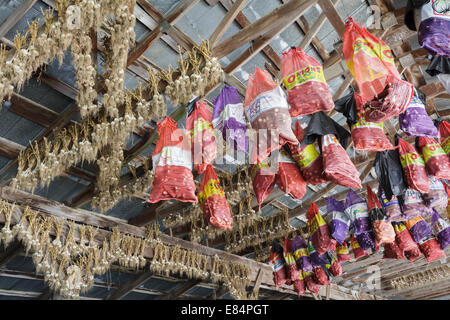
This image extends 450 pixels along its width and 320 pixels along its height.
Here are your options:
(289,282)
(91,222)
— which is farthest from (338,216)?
(91,222)

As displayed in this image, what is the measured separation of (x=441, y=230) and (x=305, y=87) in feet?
12.8

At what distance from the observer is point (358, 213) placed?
450cm

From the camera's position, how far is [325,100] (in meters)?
2.45

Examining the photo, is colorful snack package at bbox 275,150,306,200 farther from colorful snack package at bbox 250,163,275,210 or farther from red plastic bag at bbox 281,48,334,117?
red plastic bag at bbox 281,48,334,117

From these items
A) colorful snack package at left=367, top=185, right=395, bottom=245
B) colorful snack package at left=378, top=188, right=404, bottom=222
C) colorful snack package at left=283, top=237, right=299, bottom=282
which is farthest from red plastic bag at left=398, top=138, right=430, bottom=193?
colorful snack package at left=283, top=237, right=299, bottom=282

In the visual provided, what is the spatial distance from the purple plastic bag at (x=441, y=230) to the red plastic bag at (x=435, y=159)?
1.90 metres

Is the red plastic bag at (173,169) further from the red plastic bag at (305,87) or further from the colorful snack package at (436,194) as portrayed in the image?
the colorful snack package at (436,194)

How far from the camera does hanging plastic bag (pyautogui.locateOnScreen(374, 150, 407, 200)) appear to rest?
3422 mm

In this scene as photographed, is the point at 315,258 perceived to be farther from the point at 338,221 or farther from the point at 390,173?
the point at 390,173

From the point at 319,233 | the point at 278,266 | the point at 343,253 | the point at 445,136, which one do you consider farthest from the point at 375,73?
the point at 278,266

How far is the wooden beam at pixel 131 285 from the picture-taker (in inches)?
268

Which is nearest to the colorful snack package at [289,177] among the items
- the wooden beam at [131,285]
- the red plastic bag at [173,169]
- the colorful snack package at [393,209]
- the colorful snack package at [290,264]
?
the red plastic bag at [173,169]

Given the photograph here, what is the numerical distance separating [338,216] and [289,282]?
225 centimetres
